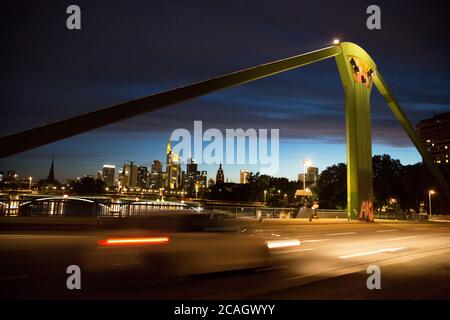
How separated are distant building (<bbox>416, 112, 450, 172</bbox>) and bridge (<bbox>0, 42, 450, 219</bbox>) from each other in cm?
10828

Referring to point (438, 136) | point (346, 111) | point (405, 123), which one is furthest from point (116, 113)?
point (438, 136)

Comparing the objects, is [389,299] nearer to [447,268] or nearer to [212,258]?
[212,258]

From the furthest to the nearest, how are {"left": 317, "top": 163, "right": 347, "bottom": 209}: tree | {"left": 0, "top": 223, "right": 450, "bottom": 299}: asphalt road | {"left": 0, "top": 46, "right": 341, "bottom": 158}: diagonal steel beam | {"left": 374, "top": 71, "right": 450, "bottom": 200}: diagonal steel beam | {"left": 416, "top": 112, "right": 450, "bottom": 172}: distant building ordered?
{"left": 416, "top": 112, "right": 450, "bottom": 172}: distant building → {"left": 317, "top": 163, "right": 347, "bottom": 209}: tree → {"left": 374, "top": 71, "right": 450, "bottom": 200}: diagonal steel beam → {"left": 0, "top": 46, "right": 341, "bottom": 158}: diagonal steel beam → {"left": 0, "top": 223, "right": 450, "bottom": 299}: asphalt road

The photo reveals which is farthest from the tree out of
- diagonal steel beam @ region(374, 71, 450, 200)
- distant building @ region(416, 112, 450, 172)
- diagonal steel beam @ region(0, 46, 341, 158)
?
distant building @ region(416, 112, 450, 172)

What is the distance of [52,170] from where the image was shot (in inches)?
7638

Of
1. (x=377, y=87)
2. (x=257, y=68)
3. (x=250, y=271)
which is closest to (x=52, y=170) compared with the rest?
(x=377, y=87)

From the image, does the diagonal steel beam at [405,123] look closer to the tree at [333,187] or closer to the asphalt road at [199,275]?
the tree at [333,187]

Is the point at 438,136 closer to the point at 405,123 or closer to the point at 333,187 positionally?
the point at 333,187

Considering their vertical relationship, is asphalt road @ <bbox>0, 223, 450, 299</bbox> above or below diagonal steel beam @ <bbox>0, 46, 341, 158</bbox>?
below

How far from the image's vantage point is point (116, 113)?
2106 cm

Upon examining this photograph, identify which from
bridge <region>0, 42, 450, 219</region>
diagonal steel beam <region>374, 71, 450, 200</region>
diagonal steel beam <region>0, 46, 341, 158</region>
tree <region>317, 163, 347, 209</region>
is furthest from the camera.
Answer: tree <region>317, 163, 347, 209</region>

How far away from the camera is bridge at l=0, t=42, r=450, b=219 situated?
59.7ft

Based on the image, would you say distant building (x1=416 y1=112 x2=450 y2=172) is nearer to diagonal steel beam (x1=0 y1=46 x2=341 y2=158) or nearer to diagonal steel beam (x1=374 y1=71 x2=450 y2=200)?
diagonal steel beam (x1=374 y1=71 x2=450 y2=200)

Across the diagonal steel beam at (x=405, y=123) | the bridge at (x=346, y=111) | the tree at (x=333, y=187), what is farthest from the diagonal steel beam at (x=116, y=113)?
the tree at (x=333, y=187)
